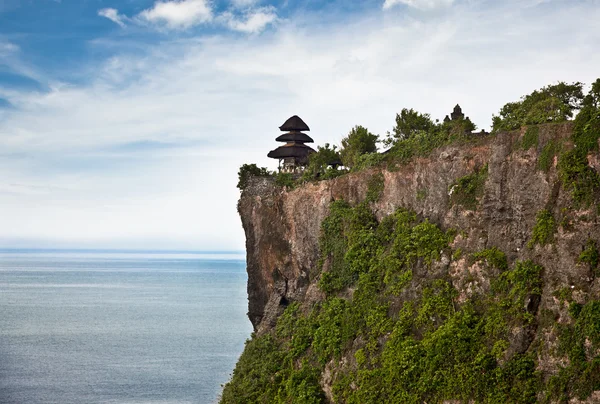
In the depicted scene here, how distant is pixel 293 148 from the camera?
48.0 meters

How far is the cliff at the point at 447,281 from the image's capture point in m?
25.9

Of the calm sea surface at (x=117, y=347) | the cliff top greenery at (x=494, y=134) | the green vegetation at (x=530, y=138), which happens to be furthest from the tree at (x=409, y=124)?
the calm sea surface at (x=117, y=347)

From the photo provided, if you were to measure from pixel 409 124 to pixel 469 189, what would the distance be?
35.7 ft

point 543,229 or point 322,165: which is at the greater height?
point 322,165

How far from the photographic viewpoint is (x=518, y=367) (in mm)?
26203

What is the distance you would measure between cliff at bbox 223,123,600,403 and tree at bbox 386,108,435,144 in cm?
423

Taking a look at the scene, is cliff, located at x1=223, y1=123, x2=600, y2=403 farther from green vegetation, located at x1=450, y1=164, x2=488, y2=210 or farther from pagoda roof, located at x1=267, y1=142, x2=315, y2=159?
pagoda roof, located at x1=267, y1=142, x2=315, y2=159

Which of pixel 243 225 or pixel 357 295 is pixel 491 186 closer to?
pixel 357 295

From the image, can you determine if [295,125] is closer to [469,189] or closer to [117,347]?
[469,189]

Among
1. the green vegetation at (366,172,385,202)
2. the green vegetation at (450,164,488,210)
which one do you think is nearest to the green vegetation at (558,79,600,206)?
the green vegetation at (450,164,488,210)

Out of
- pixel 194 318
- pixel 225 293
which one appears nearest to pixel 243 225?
pixel 194 318

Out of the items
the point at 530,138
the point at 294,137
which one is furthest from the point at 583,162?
the point at 294,137

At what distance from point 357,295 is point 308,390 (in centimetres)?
533

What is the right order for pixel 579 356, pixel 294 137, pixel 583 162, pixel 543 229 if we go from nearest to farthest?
pixel 579 356 < pixel 583 162 < pixel 543 229 < pixel 294 137
